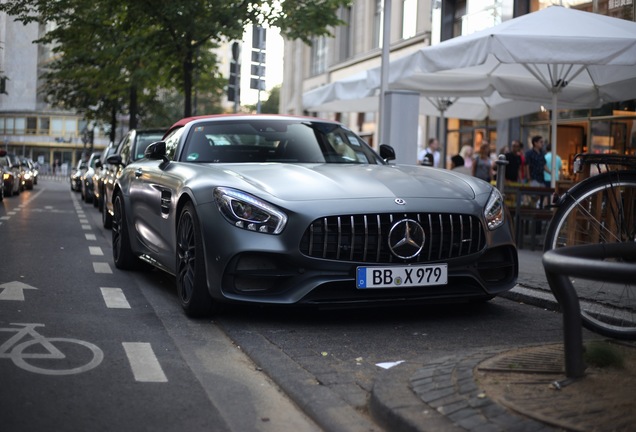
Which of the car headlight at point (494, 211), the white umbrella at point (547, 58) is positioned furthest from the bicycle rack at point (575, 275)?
the white umbrella at point (547, 58)

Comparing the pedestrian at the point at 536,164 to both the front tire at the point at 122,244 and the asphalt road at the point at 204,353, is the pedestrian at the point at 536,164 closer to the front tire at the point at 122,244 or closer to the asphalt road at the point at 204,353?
the front tire at the point at 122,244

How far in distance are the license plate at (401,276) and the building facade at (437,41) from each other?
684 centimetres

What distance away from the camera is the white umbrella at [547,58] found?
11.5 m

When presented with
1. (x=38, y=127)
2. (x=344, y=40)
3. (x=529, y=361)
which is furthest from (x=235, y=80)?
(x=38, y=127)

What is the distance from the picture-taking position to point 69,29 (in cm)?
2700

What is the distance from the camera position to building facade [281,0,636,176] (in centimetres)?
2039

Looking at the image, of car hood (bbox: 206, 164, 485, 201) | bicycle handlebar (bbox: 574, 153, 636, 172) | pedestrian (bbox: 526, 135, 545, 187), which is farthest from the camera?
pedestrian (bbox: 526, 135, 545, 187)

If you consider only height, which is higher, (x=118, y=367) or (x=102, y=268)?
(x=118, y=367)

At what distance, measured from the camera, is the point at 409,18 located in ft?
104

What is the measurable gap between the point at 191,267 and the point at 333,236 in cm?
110

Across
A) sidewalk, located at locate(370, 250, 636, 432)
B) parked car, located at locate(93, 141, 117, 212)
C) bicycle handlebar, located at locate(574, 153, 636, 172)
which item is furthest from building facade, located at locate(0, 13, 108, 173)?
sidewalk, located at locate(370, 250, 636, 432)

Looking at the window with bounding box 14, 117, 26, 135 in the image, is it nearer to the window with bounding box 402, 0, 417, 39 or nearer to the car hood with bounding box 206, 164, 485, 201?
the window with bounding box 402, 0, 417, 39

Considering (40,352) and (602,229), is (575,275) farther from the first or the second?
(40,352)

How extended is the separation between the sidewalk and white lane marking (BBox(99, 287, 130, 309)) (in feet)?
9.97
